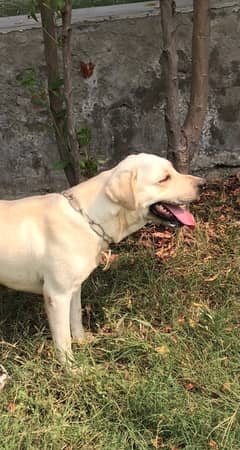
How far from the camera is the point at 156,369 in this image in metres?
3.46

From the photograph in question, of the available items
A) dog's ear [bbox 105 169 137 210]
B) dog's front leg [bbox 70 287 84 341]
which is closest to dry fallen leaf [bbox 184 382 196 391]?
dog's front leg [bbox 70 287 84 341]

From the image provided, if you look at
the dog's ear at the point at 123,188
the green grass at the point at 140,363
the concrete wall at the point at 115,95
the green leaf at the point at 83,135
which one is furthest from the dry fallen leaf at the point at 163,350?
the concrete wall at the point at 115,95

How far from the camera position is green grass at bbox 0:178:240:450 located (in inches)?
125

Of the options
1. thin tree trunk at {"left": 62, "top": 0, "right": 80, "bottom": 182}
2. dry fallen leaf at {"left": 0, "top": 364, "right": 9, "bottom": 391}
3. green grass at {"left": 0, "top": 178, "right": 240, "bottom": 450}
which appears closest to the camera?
green grass at {"left": 0, "top": 178, "right": 240, "bottom": 450}

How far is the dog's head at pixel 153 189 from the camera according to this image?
343 centimetres

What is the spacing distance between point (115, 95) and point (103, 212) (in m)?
2.07

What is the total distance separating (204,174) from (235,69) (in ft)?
2.85

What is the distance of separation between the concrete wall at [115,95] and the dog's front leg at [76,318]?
5.79 ft

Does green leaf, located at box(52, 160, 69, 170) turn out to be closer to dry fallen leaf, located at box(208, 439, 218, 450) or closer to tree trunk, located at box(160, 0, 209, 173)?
tree trunk, located at box(160, 0, 209, 173)

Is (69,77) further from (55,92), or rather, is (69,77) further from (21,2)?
(21,2)

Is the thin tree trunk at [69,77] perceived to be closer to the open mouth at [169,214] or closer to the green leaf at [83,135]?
the green leaf at [83,135]

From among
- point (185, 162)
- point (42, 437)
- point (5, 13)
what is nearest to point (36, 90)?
point (185, 162)

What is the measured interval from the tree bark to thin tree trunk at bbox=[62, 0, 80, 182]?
0.07 m

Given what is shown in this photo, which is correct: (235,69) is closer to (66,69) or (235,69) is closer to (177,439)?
(66,69)
